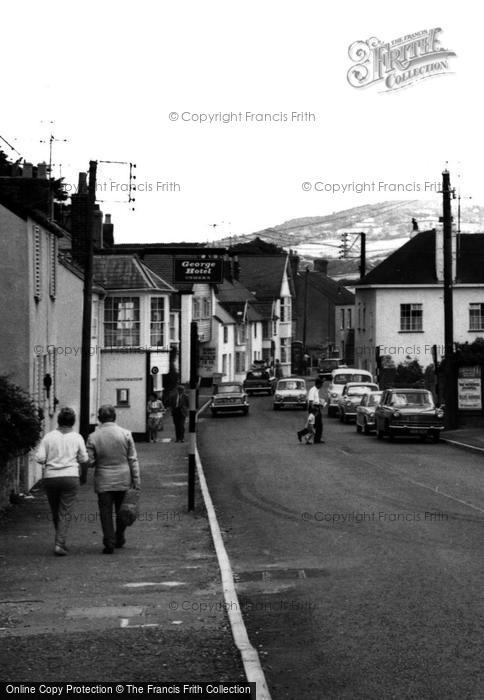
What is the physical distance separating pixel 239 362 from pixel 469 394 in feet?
193

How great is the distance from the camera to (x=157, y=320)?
53.8 meters

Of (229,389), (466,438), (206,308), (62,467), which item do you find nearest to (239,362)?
(206,308)

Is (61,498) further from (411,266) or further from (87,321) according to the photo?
(411,266)

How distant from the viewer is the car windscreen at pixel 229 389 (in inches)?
2386

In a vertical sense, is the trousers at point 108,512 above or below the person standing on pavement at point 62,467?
below

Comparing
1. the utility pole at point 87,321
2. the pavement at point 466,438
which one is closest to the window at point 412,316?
the pavement at point 466,438

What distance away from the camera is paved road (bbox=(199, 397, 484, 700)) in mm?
8719

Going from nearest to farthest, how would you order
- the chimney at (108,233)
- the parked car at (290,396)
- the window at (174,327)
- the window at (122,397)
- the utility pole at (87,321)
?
1. the utility pole at (87,321)
2. the window at (122,397)
3. the parked car at (290,396)
4. the chimney at (108,233)
5. the window at (174,327)

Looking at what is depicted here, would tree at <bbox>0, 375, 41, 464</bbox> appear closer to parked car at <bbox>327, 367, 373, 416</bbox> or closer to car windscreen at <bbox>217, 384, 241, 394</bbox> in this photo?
parked car at <bbox>327, 367, 373, 416</bbox>

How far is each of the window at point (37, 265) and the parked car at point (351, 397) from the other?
26.5m

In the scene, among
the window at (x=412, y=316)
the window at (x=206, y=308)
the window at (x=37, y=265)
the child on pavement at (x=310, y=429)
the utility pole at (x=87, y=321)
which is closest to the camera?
the window at (x=37, y=265)

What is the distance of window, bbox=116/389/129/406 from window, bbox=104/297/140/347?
8.14 feet

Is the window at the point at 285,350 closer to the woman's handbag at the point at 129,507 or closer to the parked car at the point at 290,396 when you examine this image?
A: the parked car at the point at 290,396

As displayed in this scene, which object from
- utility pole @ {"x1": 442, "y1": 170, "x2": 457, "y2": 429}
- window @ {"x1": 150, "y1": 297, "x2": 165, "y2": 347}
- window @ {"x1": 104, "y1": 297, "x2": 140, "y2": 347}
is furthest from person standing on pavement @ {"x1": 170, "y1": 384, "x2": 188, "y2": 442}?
window @ {"x1": 150, "y1": 297, "x2": 165, "y2": 347}
